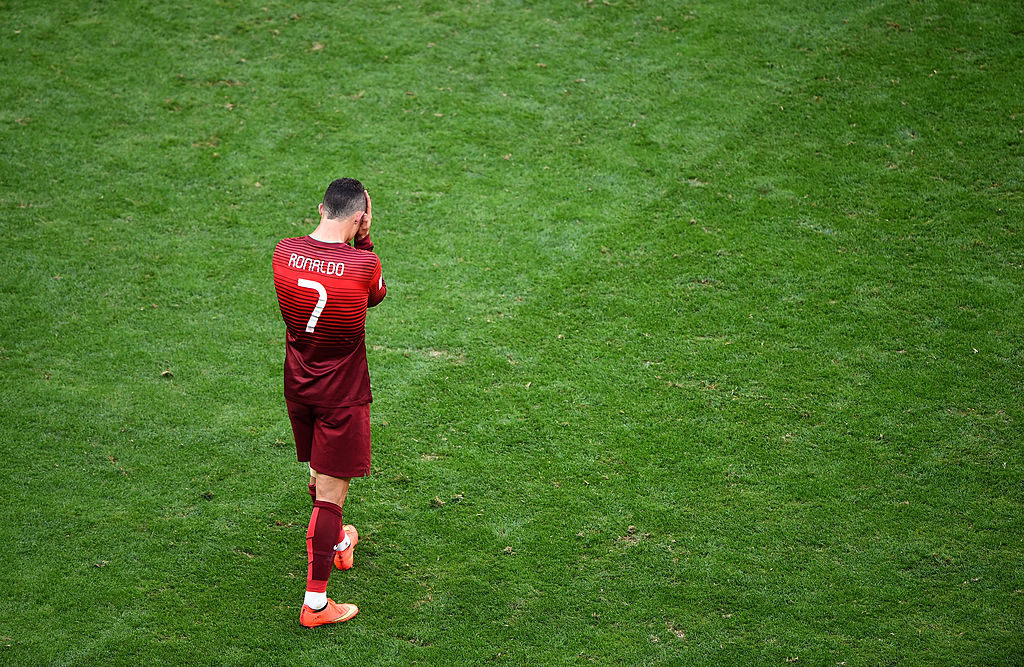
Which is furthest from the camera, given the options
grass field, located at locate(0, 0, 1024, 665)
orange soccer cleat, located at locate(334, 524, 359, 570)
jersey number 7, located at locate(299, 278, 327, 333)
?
orange soccer cleat, located at locate(334, 524, 359, 570)

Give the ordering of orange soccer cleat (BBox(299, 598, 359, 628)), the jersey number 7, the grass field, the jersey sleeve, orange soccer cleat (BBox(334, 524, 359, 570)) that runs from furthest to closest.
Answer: orange soccer cleat (BBox(334, 524, 359, 570)), the grass field, orange soccer cleat (BBox(299, 598, 359, 628)), the jersey sleeve, the jersey number 7

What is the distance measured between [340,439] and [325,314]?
2.08 ft

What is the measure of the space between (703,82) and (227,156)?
14.8 feet

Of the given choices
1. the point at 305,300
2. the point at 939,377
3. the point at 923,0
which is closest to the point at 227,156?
the point at 305,300

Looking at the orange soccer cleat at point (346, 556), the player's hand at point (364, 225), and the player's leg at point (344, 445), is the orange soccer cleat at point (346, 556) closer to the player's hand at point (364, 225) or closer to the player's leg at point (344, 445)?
the player's leg at point (344, 445)

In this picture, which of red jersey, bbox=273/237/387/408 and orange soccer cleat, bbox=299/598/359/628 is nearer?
red jersey, bbox=273/237/387/408

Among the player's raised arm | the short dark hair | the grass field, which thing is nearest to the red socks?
the grass field

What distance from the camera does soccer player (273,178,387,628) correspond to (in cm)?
420

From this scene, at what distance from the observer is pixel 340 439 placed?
14.3ft

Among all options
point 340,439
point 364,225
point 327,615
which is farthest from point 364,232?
point 327,615

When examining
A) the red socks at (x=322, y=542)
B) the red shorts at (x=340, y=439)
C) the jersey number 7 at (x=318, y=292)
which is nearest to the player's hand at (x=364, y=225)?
the jersey number 7 at (x=318, y=292)

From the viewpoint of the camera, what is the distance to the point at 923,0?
916 centimetres

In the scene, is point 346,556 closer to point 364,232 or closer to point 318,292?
point 318,292

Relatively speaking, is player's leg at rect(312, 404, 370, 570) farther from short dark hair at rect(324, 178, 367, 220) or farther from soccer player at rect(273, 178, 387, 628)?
short dark hair at rect(324, 178, 367, 220)
